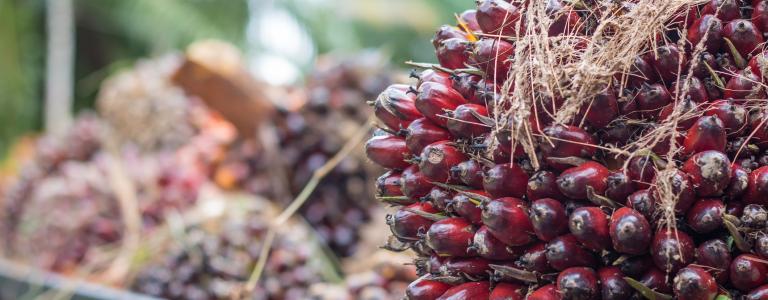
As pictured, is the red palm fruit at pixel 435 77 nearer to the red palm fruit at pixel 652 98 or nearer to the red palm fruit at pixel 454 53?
the red palm fruit at pixel 454 53

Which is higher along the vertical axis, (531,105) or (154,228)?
(531,105)

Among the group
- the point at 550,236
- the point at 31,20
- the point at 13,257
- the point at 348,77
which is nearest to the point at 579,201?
the point at 550,236

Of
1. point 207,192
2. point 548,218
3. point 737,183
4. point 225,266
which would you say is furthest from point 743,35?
point 207,192

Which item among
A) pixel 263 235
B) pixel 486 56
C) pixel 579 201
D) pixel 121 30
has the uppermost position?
pixel 121 30

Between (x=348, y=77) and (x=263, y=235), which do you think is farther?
(x=348, y=77)

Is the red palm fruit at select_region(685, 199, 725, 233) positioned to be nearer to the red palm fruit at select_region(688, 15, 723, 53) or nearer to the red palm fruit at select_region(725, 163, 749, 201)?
the red palm fruit at select_region(725, 163, 749, 201)

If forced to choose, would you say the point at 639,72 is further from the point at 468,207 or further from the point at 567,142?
the point at 468,207

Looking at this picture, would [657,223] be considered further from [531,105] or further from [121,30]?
[121,30]
